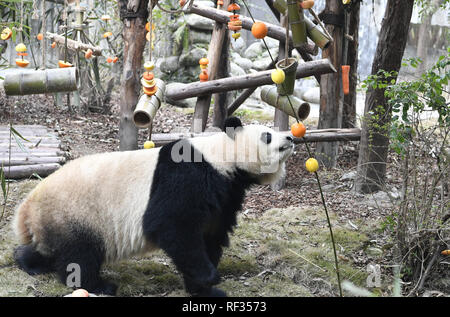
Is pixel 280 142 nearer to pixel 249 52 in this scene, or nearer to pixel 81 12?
pixel 81 12

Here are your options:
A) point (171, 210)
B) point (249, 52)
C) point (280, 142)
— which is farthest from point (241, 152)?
point (249, 52)

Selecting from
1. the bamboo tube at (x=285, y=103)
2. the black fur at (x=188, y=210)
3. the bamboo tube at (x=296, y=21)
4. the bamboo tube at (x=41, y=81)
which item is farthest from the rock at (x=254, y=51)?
the bamboo tube at (x=296, y=21)

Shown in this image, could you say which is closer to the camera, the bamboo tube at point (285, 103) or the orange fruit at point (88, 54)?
the bamboo tube at point (285, 103)

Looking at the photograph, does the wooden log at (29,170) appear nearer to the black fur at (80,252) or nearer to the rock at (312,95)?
the black fur at (80,252)

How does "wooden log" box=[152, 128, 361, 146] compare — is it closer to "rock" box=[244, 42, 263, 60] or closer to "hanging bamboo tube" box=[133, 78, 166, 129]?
"hanging bamboo tube" box=[133, 78, 166, 129]

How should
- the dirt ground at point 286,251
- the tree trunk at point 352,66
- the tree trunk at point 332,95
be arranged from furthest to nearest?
the tree trunk at point 352,66 → the tree trunk at point 332,95 → the dirt ground at point 286,251

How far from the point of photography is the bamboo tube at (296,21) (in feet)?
9.66

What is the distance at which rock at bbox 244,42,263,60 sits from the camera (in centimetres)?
1689

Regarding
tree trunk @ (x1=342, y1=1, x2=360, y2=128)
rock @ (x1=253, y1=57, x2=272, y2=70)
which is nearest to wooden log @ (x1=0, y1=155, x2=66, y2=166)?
tree trunk @ (x1=342, y1=1, x2=360, y2=128)

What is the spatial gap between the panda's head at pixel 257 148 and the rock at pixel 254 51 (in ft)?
44.5

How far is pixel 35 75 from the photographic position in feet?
11.5

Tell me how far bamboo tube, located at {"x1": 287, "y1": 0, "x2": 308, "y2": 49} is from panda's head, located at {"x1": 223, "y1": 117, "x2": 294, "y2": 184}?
0.80m

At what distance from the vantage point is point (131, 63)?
5238 mm

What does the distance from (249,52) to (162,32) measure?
4591mm
